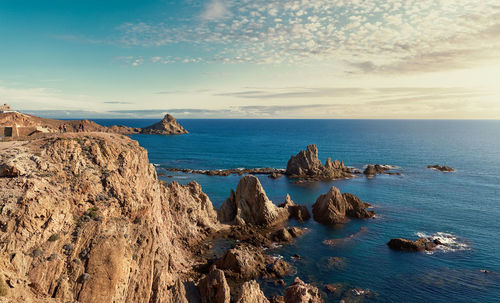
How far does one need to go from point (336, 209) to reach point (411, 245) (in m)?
15.9

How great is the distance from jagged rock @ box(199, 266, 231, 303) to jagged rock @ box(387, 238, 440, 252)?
33568 millimetres

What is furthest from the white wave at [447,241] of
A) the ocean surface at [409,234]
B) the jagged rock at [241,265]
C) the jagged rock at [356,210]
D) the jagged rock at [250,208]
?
the jagged rock at [241,265]

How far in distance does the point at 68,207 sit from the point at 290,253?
31977 millimetres

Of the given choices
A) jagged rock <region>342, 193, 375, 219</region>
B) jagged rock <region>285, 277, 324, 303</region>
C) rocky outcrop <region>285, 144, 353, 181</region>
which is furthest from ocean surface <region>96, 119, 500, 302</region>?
→ rocky outcrop <region>285, 144, 353, 181</region>

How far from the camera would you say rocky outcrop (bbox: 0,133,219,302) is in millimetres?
19094

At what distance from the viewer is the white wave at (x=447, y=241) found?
47.0m

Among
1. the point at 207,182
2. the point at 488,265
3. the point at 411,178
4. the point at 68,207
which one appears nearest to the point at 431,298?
the point at 488,265

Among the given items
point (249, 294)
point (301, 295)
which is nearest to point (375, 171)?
point (301, 295)

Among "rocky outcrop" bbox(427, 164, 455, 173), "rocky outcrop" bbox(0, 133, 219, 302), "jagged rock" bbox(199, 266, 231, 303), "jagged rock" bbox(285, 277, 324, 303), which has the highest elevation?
"rocky outcrop" bbox(0, 133, 219, 302)

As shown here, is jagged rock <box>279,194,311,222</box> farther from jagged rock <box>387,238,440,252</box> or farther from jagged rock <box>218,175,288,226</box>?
jagged rock <box>387,238,440,252</box>

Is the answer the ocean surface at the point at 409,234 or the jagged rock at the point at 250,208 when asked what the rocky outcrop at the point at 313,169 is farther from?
the jagged rock at the point at 250,208

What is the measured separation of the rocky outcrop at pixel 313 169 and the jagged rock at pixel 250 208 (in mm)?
45509

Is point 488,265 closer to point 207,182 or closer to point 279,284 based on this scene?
point 279,284

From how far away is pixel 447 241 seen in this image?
49.8m
